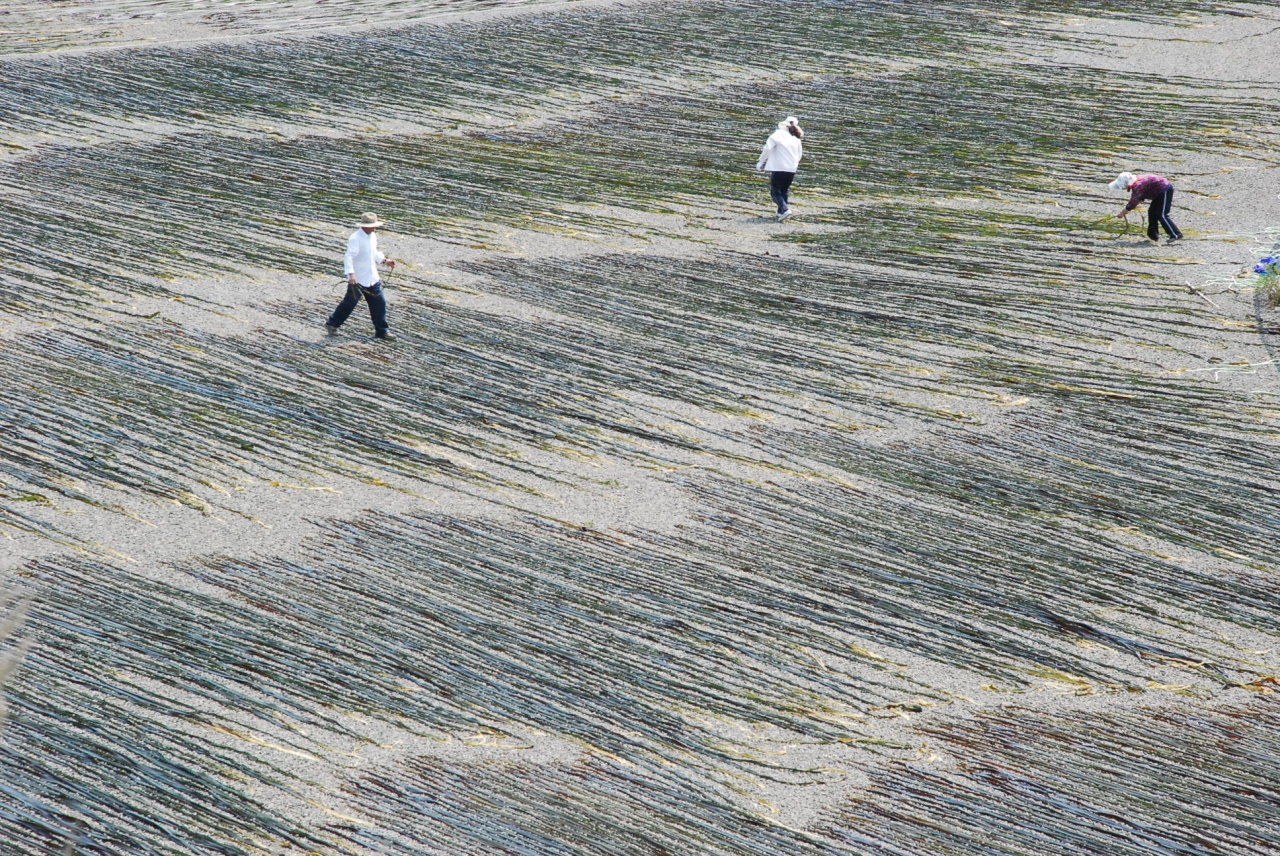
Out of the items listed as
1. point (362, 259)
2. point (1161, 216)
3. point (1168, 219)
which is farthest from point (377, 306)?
point (1168, 219)

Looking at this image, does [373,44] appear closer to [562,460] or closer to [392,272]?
[392,272]

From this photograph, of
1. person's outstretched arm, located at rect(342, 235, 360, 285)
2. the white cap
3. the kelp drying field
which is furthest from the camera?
the white cap

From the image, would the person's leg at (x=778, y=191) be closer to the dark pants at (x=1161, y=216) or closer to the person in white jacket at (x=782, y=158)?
the person in white jacket at (x=782, y=158)

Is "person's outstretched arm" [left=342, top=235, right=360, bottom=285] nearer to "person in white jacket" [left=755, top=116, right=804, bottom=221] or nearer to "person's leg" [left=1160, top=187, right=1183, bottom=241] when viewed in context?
"person in white jacket" [left=755, top=116, right=804, bottom=221]

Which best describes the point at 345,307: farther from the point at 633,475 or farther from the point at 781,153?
the point at 781,153

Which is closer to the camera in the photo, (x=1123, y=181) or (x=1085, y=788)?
(x=1085, y=788)

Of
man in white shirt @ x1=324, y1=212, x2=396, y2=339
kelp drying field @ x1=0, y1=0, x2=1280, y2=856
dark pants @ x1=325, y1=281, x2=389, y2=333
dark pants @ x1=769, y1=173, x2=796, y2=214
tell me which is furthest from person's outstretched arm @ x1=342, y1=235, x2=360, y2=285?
dark pants @ x1=769, y1=173, x2=796, y2=214

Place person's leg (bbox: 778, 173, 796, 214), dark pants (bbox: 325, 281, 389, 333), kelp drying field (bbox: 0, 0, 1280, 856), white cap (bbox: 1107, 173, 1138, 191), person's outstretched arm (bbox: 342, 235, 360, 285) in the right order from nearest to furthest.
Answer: kelp drying field (bbox: 0, 0, 1280, 856) < person's outstretched arm (bbox: 342, 235, 360, 285) < dark pants (bbox: 325, 281, 389, 333) < white cap (bbox: 1107, 173, 1138, 191) < person's leg (bbox: 778, 173, 796, 214)
